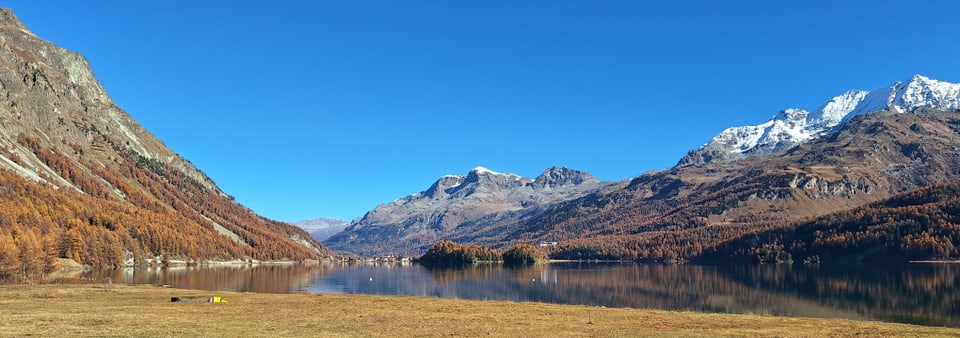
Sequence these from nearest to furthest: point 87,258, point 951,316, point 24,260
→ 1. point 951,316
2. point 24,260
3. point 87,258

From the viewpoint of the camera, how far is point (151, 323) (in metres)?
49.2

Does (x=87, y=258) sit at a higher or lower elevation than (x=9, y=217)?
lower

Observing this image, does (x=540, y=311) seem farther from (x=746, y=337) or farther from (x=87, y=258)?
(x=87, y=258)

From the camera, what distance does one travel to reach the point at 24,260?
126m

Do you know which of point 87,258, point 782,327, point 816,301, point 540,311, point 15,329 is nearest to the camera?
point 15,329

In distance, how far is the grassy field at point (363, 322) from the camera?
46.3 metres

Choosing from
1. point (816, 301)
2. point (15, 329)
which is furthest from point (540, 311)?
point (816, 301)

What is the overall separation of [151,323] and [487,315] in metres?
28.9

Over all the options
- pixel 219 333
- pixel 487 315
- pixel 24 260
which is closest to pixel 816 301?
pixel 487 315

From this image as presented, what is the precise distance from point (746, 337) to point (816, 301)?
6911 centimetres

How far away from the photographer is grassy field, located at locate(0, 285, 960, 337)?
46.3 m

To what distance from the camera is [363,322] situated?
54.5m

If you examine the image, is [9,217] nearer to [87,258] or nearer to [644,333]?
[87,258]

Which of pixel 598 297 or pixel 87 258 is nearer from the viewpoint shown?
pixel 598 297
